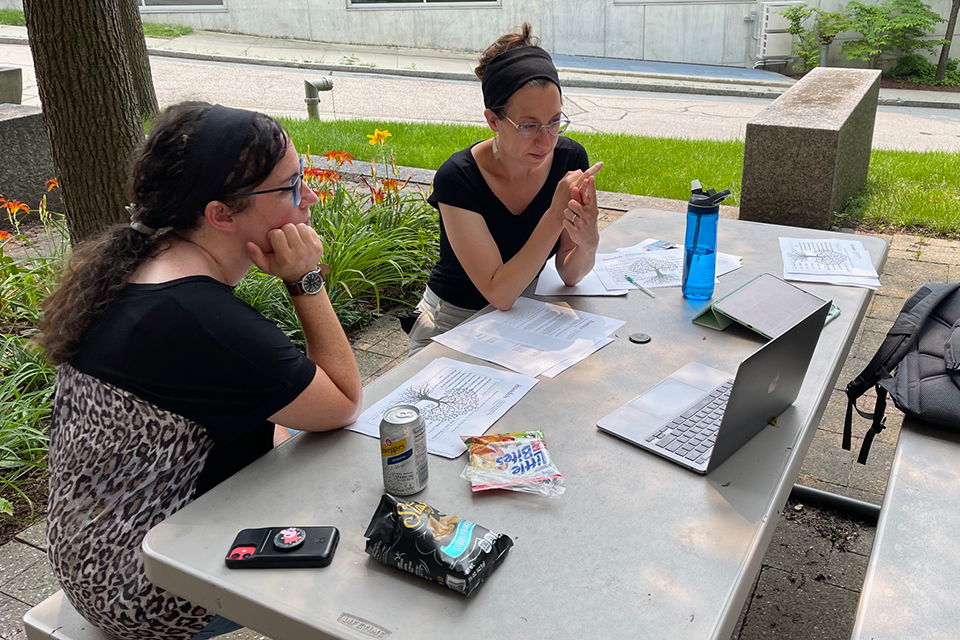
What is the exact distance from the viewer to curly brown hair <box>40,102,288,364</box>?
1622mm

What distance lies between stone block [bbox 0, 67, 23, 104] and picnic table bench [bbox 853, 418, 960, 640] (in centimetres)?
828

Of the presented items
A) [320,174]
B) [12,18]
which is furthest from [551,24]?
[320,174]

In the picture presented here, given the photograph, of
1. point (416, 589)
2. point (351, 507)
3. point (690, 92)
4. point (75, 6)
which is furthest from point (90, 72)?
point (690, 92)

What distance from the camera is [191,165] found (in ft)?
5.52

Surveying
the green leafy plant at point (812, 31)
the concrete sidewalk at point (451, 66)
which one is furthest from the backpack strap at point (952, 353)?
the green leafy plant at point (812, 31)

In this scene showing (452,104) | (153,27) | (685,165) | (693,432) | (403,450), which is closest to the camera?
(403,450)

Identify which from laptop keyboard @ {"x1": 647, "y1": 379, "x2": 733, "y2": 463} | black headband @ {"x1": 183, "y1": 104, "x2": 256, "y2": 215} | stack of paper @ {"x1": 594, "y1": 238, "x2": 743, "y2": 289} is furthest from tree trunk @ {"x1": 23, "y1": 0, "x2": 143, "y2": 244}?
laptop keyboard @ {"x1": 647, "y1": 379, "x2": 733, "y2": 463}

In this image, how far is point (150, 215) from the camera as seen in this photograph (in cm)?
175

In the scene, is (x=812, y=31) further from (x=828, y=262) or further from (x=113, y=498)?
(x=113, y=498)

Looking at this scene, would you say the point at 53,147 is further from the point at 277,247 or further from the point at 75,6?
the point at 277,247

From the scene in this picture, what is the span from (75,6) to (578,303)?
228 centimetres

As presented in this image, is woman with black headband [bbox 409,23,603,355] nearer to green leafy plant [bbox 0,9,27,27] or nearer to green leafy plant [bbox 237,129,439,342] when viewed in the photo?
green leafy plant [bbox 237,129,439,342]

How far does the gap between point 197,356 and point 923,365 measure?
1784 mm

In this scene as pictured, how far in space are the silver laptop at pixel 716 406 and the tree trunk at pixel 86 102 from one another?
233cm
